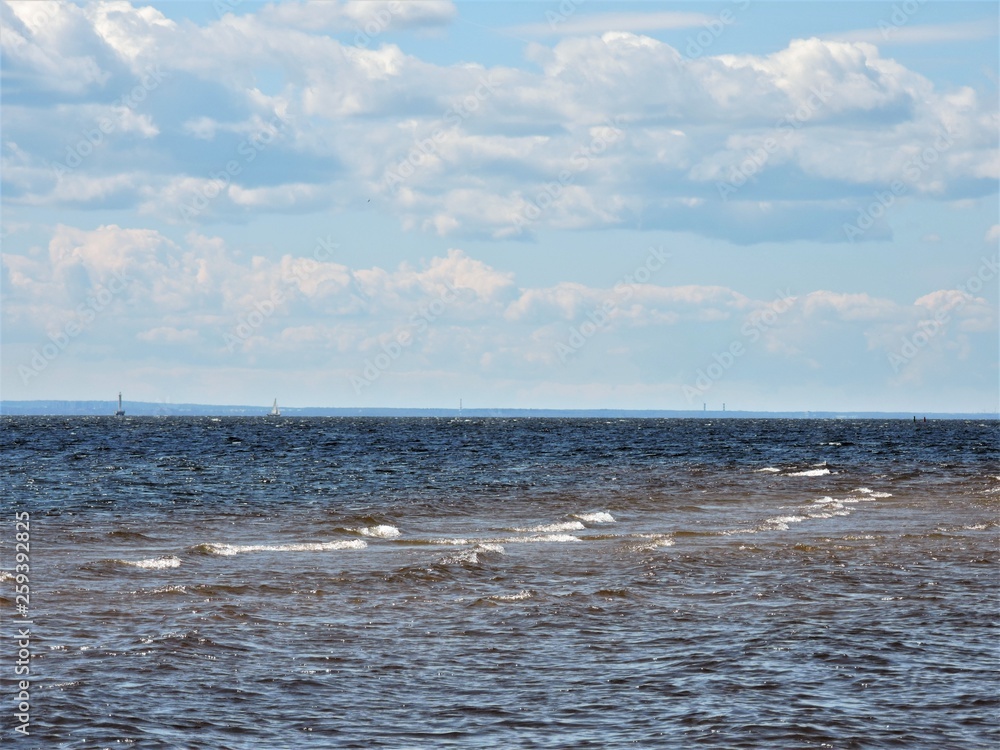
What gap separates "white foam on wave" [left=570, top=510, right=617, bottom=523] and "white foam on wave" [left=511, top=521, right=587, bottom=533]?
92 cm

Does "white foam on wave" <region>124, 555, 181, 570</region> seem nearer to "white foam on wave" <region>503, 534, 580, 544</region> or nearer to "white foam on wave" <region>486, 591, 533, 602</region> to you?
"white foam on wave" <region>486, 591, 533, 602</region>

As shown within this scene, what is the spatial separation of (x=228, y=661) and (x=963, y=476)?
56004 millimetres

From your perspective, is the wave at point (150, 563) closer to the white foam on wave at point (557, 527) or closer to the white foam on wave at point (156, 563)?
the white foam on wave at point (156, 563)

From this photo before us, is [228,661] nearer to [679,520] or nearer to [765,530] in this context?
[765,530]

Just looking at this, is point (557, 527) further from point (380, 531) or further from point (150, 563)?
point (150, 563)

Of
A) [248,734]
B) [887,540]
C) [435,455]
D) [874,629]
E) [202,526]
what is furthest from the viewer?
[435,455]

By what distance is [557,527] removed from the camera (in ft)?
120

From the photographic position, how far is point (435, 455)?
89375 mm

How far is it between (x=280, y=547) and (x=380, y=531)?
4451 mm

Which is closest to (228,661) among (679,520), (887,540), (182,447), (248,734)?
(248,734)

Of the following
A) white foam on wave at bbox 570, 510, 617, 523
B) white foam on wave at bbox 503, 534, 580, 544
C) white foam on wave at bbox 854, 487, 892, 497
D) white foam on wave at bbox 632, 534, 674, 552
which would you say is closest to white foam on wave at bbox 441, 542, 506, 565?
white foam on wave at bbox 503, 534, 580, 544

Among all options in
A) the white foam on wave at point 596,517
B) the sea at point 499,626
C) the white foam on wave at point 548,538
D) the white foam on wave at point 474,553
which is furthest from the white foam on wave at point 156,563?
the white foam on wave at point 596,517

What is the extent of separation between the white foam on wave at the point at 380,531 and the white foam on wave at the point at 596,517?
21.8 feet

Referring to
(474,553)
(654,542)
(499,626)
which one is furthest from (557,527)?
(499,626)
